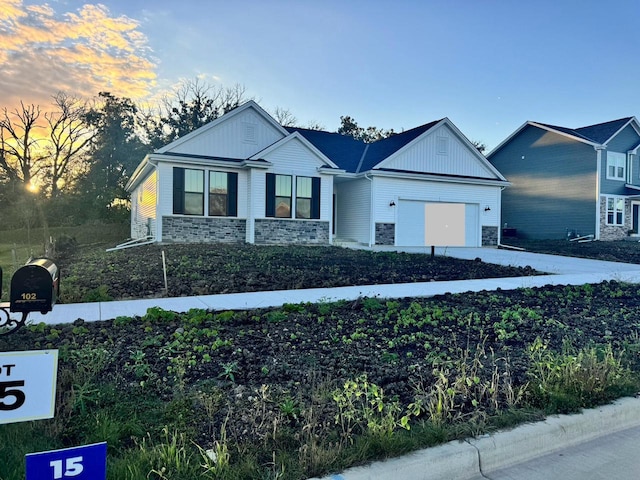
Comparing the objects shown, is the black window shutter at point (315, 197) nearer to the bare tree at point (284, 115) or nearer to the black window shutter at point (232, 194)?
the black window shutter at point (232, 194)

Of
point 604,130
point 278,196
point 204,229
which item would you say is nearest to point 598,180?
point 604,130

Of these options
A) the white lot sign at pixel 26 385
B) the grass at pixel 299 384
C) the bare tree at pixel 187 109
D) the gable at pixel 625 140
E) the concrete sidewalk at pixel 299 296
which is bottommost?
the grass at pixel 299 384

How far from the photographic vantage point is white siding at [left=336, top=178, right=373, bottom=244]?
1756cm

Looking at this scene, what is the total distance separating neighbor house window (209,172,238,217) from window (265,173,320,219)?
3.77ft

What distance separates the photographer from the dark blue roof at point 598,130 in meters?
23.5

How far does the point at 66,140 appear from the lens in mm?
31062

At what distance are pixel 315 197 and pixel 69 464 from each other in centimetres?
1498

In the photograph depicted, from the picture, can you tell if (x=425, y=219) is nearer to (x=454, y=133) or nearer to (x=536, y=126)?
(x=454, y=133)

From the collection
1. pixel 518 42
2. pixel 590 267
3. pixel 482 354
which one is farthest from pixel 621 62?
pixel 482 354

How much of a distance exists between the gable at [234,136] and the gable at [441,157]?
4709 mm

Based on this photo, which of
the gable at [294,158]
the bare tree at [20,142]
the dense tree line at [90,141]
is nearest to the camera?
the gable at [294,158]

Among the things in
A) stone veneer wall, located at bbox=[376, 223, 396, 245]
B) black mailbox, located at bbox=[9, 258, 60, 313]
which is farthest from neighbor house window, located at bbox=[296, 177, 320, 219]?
black mailbox, located at bbox=[9, 258, 60, 313]

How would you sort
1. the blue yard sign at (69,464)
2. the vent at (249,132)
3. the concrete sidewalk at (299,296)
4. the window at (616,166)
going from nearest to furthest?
the blue yard sign at (69,464)
the concrete sidewalk at (299,296)
the vent at (249,132)
the window at (616,166)

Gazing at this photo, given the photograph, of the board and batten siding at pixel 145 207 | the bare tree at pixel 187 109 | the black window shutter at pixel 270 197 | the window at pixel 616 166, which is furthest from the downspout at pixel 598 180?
the bare tree at pixel 187 109
